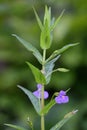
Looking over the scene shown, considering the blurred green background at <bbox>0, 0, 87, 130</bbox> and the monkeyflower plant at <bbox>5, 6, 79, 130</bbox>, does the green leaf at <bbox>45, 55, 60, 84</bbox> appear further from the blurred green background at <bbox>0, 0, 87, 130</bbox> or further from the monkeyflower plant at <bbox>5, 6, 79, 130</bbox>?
the blurred green background at <bbox>0, 0, 87, 130</bbox>

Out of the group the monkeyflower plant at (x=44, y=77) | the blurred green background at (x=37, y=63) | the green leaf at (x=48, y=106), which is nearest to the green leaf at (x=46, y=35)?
the monkeyflower plant at (x=44, y=77)

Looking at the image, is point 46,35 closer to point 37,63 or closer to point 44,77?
point 44,77

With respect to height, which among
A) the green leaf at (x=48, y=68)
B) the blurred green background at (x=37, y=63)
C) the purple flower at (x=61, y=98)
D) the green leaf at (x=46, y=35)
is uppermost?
the green leaf at (x=46, y=35)

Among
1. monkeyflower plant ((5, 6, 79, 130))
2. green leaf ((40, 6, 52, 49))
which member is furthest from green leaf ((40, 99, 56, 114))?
green leaf ((40, 6, 52, 49))

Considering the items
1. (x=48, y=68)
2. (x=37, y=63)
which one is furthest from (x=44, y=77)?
(x=37, y=63)

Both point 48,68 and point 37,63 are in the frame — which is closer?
point 48,68

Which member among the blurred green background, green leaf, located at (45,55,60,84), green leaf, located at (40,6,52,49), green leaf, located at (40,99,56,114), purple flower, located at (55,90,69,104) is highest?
green leaf, located at (40,6,52,49)

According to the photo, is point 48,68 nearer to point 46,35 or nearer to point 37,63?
point 46,35

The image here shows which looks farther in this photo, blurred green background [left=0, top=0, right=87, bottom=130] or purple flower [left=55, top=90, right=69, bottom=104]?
blurred green background [left=0, top=0, right=87, bottom=130]

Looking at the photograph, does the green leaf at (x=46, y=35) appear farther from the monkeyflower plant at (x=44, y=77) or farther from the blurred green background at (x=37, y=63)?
the blurred green background at (x=37, y=63)

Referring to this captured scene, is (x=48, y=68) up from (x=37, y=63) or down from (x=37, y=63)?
up
